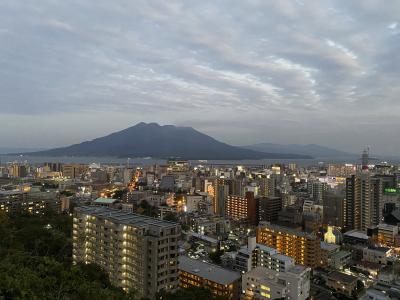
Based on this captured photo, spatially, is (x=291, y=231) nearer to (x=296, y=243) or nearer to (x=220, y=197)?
(x=296, y=243)

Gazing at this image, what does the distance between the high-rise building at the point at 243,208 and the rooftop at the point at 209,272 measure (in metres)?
10.1

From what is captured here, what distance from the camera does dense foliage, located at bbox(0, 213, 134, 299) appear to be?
10.9 ft

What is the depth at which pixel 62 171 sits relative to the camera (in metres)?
42.6

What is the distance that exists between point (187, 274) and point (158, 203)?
13117 mm

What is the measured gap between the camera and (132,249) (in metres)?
8.25

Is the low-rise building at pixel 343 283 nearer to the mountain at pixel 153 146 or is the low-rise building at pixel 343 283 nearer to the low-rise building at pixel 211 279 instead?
the low-rise building at pixel 211 279

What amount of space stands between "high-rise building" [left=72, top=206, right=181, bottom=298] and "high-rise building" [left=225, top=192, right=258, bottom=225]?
1154cm

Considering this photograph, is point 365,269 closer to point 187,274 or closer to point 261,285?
point 261,285

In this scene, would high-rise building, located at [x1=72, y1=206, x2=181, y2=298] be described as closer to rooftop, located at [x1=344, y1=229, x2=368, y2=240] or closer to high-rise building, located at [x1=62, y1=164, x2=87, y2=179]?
rooftop, located at [x1=344, y1=229, x2=368, y2=240]

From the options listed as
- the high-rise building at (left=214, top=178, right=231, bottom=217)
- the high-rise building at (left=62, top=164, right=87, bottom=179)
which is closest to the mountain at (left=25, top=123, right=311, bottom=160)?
the high-rise building at (left=62, top=164, right=87, bottom=179)

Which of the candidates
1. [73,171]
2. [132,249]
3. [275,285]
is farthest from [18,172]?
[275,285]

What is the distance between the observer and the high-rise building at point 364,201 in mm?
17641

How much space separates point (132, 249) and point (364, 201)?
14042mm

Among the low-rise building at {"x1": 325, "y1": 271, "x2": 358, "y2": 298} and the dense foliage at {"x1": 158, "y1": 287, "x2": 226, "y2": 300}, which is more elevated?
the dense foliage at {"x1": 158, "y1": 287, "x2": 226, "y2": 300}
